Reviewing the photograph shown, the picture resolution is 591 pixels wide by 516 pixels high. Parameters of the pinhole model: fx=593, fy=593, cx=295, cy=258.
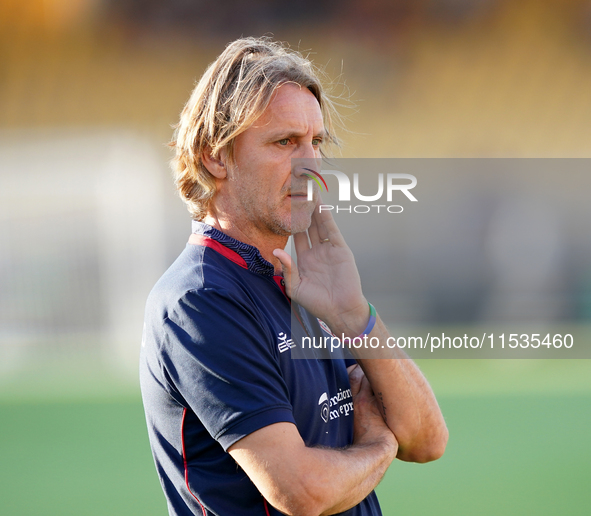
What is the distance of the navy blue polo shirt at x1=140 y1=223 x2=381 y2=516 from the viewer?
4.16 feet

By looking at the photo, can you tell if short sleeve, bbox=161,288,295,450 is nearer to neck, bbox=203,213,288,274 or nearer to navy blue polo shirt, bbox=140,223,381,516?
navy blue polo shirt, bbox=140,223,381,516

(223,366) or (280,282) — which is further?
(280,282)

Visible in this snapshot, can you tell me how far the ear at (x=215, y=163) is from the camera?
173cm

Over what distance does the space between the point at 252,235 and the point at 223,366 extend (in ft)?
1.67

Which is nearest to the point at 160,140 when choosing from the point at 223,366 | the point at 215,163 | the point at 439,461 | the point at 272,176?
the point at 439,461

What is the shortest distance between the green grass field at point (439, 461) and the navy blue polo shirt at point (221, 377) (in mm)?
2638

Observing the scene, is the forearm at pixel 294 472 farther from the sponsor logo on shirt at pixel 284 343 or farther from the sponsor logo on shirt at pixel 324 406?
the sponsor logo on shirt at pixel 284 343

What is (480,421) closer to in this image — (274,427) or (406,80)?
(274,427)

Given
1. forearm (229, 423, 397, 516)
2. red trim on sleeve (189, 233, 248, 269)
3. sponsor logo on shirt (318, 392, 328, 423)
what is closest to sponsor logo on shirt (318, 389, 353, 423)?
sponsor logo on shirt (318, 392, 328, 423)

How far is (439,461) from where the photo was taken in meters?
4.47

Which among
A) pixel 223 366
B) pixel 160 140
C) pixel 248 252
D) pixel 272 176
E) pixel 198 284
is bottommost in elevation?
pixel 223 366

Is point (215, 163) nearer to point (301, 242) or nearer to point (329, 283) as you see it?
point (301, 242)

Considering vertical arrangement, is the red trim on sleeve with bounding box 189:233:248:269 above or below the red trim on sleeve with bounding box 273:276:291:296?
above

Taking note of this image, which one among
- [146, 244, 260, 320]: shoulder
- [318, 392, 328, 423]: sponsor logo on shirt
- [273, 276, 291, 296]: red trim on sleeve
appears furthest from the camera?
[273, 276, 291, 296]: red trim on sleeve
